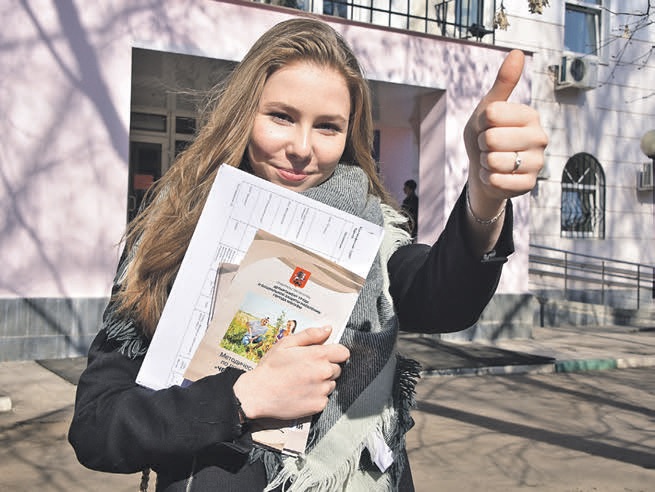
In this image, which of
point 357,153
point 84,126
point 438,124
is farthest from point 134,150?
point 357,153

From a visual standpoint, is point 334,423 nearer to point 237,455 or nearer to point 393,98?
point 237,455

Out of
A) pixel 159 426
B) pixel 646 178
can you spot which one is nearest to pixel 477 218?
pixel 159 426

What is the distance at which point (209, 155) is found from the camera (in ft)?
5.01

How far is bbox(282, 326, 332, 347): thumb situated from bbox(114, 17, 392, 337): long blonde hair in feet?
1.00

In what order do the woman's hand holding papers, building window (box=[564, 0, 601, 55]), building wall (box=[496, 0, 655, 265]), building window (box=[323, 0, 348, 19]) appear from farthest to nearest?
building window (box=[564, 0, 601, 55])
building wall (box=[496, 0, 655, 265])
building window (box=[323, 0, 348, 19])
the woman's hand holding papers

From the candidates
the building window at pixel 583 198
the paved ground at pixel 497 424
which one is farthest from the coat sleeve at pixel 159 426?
the building window at pixel 583 198

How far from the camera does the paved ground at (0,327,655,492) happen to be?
4.70 m

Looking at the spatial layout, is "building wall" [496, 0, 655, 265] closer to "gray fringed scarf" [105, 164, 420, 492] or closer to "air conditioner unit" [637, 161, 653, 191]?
"air conditioner unit" [637, 161, 653, 191]

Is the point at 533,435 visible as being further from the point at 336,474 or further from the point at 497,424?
the point at 336,474

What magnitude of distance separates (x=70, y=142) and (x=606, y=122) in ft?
33.9

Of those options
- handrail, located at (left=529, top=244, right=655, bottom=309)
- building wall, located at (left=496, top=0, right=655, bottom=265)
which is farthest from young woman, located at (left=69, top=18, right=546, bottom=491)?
building wall, located at (left=496, top=0, right=655, bottom=265)

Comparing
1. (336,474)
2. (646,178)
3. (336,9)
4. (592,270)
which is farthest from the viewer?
(646,178)

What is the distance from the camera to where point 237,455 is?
4.47 ft

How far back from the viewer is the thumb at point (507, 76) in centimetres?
112
